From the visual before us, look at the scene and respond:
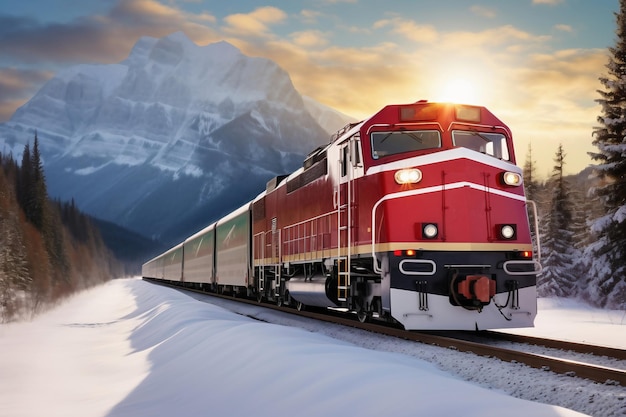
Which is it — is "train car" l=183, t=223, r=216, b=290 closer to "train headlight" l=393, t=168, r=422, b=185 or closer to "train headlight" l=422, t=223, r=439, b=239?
"train headlight" l=393, t=168, r=422, b=185

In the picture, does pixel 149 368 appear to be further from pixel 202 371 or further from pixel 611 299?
pixel 611 299

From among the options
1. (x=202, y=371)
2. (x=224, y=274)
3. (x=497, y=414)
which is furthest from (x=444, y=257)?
(x=224, y=274)

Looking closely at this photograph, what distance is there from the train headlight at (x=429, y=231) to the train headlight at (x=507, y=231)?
1.32 m

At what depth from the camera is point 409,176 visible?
480 inches

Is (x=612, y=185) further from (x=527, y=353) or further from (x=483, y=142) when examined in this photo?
(x=527, y=353)

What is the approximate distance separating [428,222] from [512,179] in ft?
6.66

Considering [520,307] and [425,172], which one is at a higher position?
[425,172]

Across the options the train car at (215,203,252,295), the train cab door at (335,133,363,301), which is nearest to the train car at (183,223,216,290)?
the train car at (215,203,252,295)

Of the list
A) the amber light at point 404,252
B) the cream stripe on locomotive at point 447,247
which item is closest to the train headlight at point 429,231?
the cream stripe on locomotive at point 447,247

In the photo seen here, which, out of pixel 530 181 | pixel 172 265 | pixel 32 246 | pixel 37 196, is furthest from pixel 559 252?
pixel 37 196

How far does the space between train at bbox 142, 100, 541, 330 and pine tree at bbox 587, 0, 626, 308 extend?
1353cm

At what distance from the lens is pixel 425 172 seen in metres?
12.3

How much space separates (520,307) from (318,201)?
615cm

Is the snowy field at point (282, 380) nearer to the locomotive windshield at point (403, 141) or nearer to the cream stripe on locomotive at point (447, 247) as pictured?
the cream stripe on locomotive at point (447, 247)
